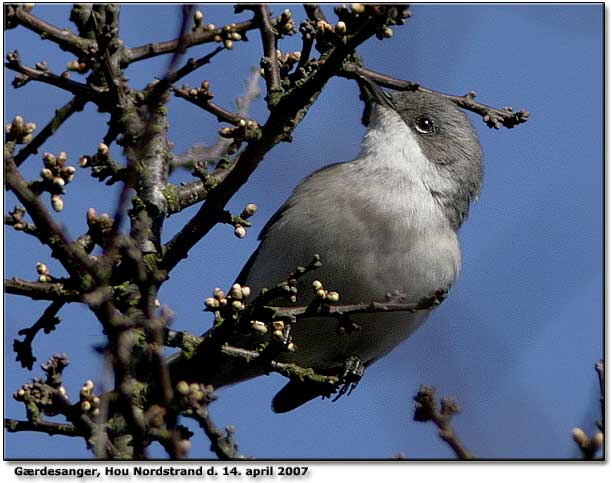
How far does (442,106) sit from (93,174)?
11.0 feet

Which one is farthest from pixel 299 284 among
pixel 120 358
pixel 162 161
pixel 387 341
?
pixel 120 358

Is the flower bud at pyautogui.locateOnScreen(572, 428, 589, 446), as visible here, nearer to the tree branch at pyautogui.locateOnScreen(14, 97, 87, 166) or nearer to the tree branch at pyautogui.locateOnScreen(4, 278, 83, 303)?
the tree branch at pyautogui.locateOnScreen(4, 278, 83, 303)

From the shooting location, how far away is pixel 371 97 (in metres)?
6.46

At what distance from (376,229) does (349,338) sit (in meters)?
0.88

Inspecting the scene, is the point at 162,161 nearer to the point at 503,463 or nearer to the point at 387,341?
the point at 387,341

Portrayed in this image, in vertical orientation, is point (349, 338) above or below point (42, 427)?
above

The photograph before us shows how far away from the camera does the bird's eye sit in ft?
21.7

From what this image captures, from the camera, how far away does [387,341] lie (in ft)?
19.7

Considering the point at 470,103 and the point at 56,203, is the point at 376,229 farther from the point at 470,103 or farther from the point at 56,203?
the point at 56,203

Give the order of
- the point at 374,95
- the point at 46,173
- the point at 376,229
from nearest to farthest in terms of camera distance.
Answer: the point at 46,173
the point at 376,229
the point at 374,95

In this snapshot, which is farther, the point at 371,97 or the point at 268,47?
the point at 371,97

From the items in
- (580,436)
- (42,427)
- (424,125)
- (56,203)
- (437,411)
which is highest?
(424,125)

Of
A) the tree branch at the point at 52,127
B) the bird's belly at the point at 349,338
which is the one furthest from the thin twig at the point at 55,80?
the bird's belly at the point at 349,338

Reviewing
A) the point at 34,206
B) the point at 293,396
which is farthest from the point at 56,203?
the point at 293,396
